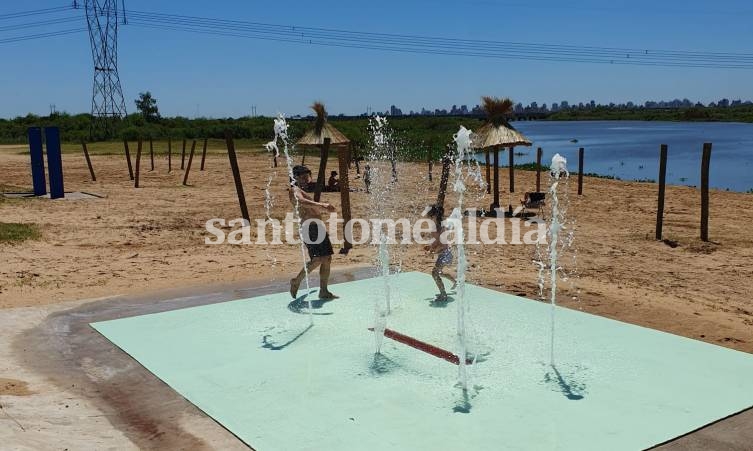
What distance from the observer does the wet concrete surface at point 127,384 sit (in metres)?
4.60

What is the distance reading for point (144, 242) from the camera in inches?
528

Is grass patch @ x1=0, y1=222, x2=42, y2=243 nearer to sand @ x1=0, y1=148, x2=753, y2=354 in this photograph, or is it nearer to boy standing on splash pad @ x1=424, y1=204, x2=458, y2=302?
sand @ x1=0, y1=148, x2=753, y2=354

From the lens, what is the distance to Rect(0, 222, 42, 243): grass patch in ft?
41.8

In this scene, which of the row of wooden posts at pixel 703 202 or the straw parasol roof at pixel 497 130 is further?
the straw parasol roof at pixel 497 130

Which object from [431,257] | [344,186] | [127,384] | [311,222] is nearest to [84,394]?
[127,384]

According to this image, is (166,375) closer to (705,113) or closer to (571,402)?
(571,402)

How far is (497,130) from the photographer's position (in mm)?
20594

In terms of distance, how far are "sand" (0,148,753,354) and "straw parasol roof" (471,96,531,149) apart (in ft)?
7.12

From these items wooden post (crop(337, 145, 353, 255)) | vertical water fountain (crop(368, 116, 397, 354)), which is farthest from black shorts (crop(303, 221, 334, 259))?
wooden post (crop(337, 145, 353, 255))

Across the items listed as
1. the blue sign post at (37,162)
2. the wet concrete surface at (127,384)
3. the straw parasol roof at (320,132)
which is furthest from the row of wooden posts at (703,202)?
the blue sign post at (37,162)

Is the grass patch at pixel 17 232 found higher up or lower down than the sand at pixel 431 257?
higher up

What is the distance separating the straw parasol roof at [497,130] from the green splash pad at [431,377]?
41.6ft

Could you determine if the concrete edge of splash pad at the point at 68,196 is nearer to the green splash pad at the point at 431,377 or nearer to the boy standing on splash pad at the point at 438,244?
the green splash pad at the point at 431,377

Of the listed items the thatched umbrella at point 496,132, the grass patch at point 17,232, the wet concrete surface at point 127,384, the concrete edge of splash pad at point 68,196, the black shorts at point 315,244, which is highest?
the thatched umbrella at point 496,132
